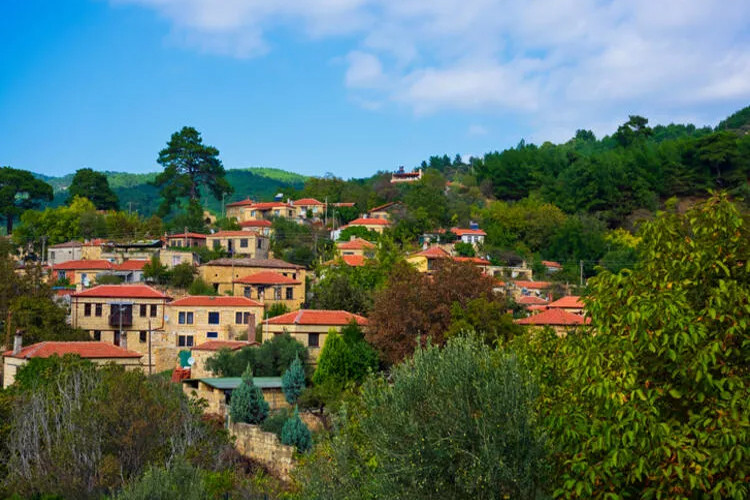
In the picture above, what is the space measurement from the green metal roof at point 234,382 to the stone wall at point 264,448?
335 cm

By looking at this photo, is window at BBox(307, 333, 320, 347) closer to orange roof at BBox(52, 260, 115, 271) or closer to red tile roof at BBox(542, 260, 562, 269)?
orange roof at BBox(52, 260, 115, 271)

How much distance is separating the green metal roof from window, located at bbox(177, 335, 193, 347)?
1055cm

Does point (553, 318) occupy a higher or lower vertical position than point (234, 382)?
higher

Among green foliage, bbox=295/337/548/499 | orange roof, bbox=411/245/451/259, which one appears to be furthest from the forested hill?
green foliage, bbox=295/337/548/499

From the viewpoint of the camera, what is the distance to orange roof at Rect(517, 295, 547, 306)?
55281 millimetres

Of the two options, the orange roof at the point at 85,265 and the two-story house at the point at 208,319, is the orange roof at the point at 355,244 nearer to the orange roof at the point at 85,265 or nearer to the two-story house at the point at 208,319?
the orange roof at the point at 85,265

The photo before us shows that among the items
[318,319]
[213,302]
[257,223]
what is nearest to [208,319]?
[213,302]

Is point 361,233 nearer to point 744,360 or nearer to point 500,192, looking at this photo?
point 500,192

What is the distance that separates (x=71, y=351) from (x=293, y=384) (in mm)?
11218

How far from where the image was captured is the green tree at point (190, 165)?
3701 inches

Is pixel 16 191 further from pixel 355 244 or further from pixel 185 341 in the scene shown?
pixel 185 341

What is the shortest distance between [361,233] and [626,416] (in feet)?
212

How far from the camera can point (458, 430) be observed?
39.2 ft

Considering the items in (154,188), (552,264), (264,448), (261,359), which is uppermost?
(154,188)
